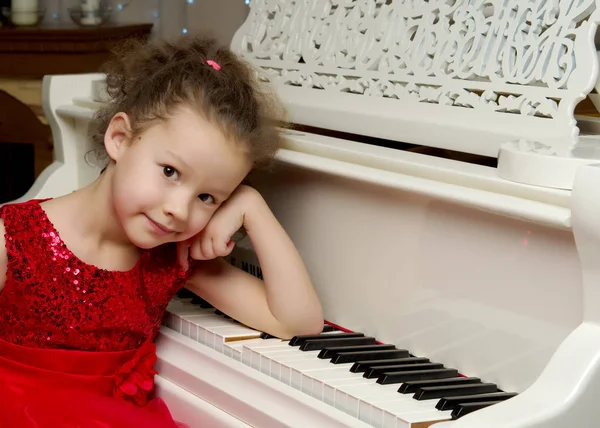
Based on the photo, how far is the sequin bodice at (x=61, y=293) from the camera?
61.1 inches

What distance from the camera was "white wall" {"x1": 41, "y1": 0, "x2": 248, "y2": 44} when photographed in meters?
3.48

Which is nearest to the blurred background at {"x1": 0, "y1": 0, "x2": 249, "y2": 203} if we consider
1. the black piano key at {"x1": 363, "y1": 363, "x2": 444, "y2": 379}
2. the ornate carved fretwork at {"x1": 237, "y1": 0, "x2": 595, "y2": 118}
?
the ornate carved fretwork at {"x1": 237, "y1": 0, "x2": 595, "y2": 118}

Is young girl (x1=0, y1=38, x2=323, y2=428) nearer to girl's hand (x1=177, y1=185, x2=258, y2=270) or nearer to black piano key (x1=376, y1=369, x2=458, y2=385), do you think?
girl's hand (x1=177, y1=185, x2=258, y2=270)

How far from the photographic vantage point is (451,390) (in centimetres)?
128

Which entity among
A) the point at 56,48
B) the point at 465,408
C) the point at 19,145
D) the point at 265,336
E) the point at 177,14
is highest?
the point at 465,408

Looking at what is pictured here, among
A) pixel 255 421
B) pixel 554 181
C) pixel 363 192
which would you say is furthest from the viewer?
pixel 363 192

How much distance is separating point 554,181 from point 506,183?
72mm

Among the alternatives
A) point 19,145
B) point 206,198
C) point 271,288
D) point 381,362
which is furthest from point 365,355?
point 19,145

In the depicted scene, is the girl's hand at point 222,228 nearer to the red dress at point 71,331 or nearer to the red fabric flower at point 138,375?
the red dress at point 71,331

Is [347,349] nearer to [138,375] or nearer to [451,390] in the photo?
[451,390]

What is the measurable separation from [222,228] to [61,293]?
0.30 meters

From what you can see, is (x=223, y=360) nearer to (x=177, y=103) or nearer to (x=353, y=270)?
(x=353, y=270)

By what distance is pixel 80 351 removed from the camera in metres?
A: 1.61

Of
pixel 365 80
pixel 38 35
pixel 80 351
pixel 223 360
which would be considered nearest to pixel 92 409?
pixel 80 351
